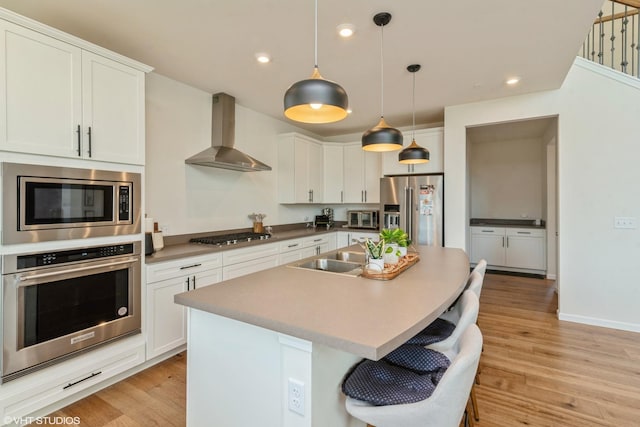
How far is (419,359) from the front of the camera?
143 centimetres

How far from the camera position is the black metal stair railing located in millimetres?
3238

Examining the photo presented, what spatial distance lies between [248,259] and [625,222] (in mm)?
4042

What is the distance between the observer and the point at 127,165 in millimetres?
2332

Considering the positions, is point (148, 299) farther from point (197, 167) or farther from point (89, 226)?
point (197, 167)

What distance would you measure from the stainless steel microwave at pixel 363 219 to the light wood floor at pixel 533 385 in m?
2.20

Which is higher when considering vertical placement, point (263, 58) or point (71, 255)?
point (263, 58)

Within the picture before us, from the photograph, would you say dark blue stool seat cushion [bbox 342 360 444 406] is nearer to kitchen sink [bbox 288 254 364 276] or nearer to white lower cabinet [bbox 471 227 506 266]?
kitchen sink [bbox 288 254 364 276]

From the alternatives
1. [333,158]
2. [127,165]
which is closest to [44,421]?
[127,165]

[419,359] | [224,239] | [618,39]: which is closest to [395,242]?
[419,359]

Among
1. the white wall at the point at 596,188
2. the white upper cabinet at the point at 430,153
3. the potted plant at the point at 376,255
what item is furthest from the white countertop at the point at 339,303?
the white upper cabinet at the point at 430,153

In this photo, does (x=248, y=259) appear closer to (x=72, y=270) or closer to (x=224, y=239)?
(x=224, y=239)

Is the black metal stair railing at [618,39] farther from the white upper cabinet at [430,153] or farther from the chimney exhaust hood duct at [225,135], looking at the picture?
the chimney exhaust hood duct at [225,135]

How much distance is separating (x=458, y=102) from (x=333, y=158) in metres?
2.12

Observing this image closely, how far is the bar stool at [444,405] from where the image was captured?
0.98m
